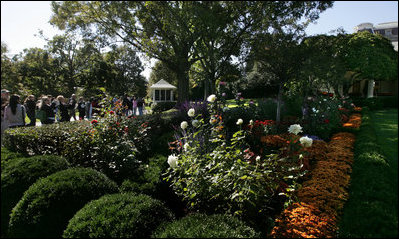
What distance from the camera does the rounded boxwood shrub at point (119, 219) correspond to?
2.03 m

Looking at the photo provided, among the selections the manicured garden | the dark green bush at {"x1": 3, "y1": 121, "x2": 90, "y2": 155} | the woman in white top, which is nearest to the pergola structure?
the woman in white top

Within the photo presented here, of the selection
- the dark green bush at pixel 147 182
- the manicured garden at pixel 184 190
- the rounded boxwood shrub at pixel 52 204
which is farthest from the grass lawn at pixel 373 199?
the rounded boxwood shrub at pixel 52 204

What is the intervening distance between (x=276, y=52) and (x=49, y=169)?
23.4 feet

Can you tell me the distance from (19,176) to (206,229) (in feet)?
8.81

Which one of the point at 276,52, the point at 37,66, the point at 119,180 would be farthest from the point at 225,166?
the point at 37,66

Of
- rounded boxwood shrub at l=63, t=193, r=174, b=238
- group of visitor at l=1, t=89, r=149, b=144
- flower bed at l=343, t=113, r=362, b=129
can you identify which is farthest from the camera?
flower bed at l=343, t=113, r=362, b=129

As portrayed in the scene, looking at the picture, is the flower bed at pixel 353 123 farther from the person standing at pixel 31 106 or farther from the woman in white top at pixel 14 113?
the person standing at pixel 31 106

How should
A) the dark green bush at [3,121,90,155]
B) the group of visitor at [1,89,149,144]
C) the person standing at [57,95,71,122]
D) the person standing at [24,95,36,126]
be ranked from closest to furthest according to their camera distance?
the dark green bush at [3,121,90,155] < the group of visitor at [1,89,149,144] < the person standing at [24,95,36,126] < the person standing at [57,95,71,122]

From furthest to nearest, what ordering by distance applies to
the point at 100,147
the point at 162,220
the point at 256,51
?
the point at 256,51 → the point at 100,147 → the point at 162,220

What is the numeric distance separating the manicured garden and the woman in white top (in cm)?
57

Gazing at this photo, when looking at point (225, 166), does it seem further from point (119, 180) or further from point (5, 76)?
point (5, 76)

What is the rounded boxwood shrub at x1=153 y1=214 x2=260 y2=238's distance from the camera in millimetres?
1790

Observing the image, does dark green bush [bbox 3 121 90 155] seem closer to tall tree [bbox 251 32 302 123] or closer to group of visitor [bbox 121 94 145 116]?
tall tree [bbox 251 32 302 123]

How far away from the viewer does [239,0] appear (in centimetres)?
797
